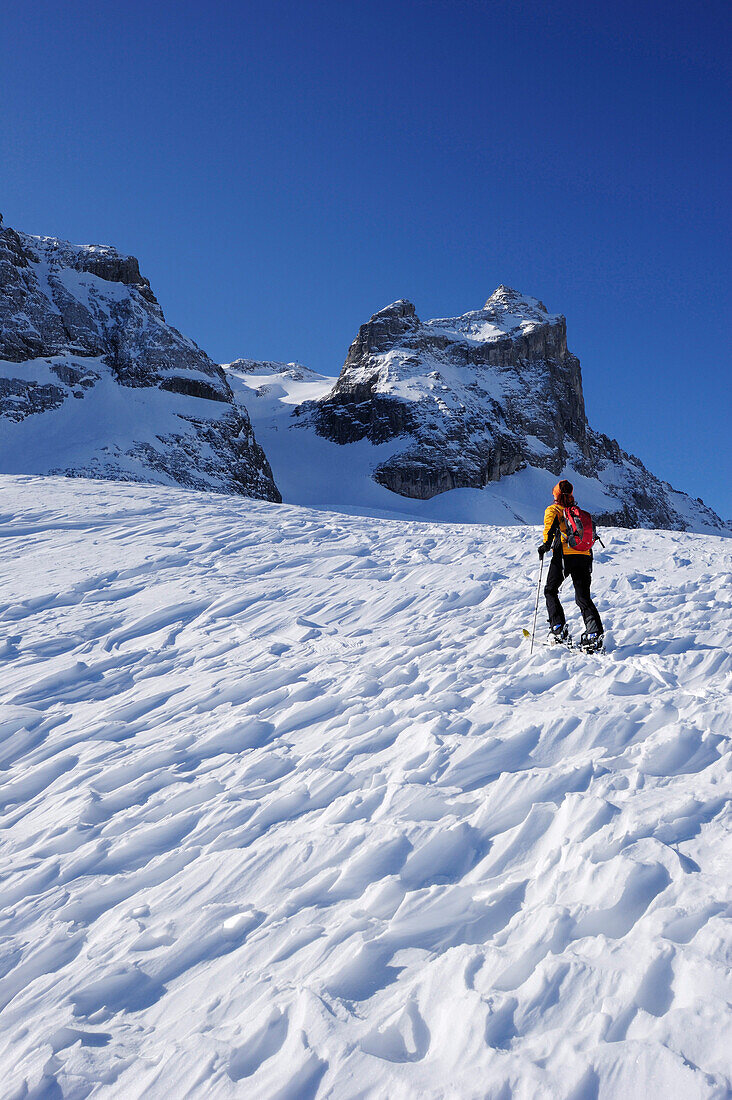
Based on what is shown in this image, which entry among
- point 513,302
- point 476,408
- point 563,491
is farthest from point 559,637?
point 513,302

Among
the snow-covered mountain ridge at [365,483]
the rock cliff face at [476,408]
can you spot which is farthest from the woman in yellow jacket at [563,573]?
the rock cliff face at [476,408]

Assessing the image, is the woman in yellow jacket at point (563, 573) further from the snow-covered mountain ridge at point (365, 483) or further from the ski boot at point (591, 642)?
the snow-covered mountain ridge at point (365, 483)

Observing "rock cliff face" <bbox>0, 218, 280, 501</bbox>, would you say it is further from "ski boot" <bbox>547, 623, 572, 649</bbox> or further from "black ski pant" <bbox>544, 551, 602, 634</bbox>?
"ski boot" <bbox>547, 623, 572, 649</bbox>

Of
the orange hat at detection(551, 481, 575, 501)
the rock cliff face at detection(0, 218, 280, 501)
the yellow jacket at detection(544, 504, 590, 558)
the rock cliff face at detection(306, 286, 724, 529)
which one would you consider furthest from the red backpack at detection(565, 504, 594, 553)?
the rock cliff face at detection(306, 286, 724, 529)

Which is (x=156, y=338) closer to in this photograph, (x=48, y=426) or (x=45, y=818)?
(x=48, y=426)

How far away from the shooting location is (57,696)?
17.4 feet

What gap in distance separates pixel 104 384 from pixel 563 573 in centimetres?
8263

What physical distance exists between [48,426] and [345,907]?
256ft

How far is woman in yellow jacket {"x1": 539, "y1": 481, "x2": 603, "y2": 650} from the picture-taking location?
5.93 metres

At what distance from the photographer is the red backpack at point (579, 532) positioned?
620 centimetres

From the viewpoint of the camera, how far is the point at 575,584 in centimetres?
627

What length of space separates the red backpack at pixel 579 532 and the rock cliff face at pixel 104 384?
2415 inches

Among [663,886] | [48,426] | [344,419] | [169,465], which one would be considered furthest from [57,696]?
[344,419]

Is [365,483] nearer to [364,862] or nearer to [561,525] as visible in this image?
[561,525]
